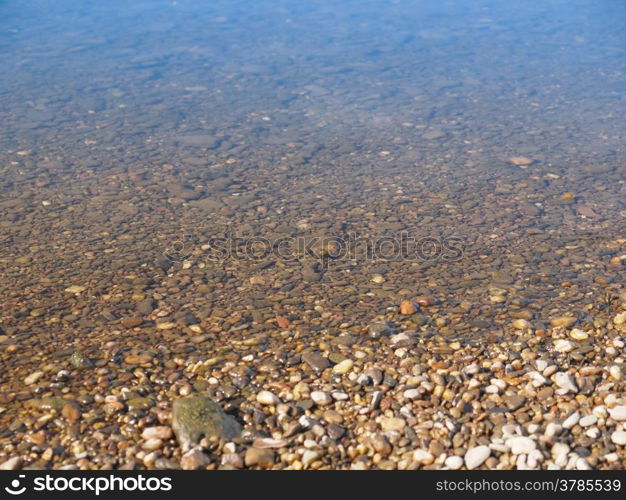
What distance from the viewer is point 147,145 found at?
994 centimetres

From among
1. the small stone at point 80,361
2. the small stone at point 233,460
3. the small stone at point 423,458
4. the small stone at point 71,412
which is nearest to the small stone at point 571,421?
the small stone at point 423,458

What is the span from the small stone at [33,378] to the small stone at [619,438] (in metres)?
3.50

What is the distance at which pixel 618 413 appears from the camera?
4.08 metres

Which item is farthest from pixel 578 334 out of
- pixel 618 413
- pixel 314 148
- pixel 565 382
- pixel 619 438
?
pixel 314 148

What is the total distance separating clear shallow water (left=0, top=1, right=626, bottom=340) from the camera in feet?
21.8

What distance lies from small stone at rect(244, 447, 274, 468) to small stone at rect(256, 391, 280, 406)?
0.45 metres

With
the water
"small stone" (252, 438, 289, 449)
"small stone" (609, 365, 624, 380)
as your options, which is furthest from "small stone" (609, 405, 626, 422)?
"small stone" (252, 438, 289, 449)

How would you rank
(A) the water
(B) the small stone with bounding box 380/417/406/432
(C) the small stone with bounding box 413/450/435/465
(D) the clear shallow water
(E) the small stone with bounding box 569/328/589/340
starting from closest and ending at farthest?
(C) the small stone with bounding box 413/450/435/465 < (B) the small stone with bounding box 380/417/406/432 < (A) the water < (E) the small stone with bounding box 569/328/589/340 < (D) the clear shallow water

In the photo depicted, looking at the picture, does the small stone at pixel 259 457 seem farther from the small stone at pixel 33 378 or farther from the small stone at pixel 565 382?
the small stone at pixel 565 382

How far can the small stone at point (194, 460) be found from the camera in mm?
3801

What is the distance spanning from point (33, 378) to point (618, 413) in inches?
142

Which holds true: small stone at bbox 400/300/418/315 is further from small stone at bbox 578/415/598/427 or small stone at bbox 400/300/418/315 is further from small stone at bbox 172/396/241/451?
small stone at bbox 172/396/241/451

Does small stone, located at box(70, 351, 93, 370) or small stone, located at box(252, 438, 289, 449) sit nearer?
small stone, located at box(252, 438, 289, 449)

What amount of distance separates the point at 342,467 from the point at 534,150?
23.7 ft
